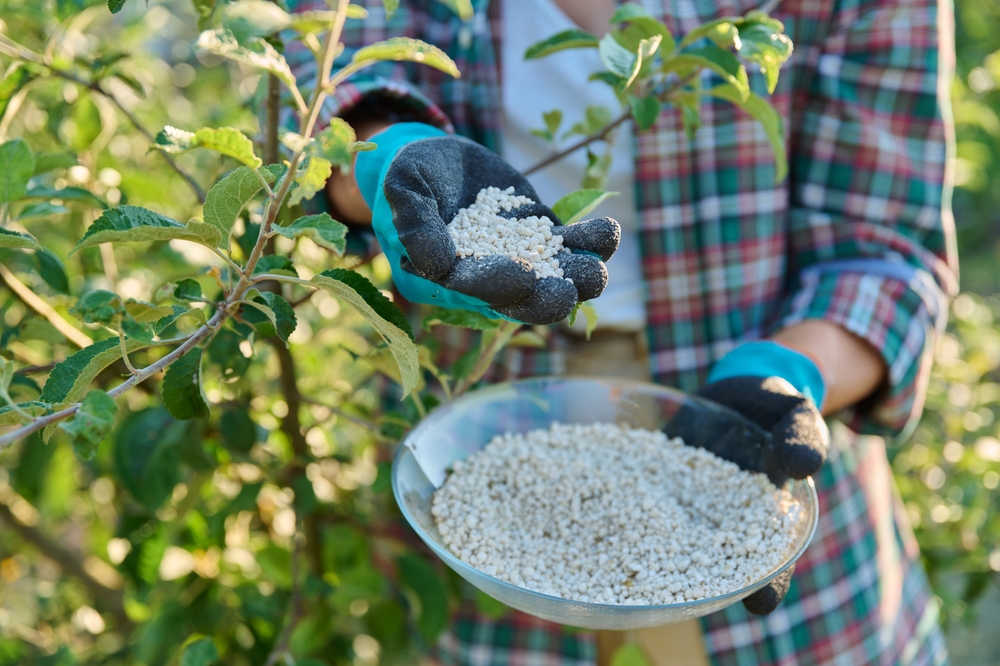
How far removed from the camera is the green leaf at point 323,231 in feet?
1.83

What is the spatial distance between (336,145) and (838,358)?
0.76m

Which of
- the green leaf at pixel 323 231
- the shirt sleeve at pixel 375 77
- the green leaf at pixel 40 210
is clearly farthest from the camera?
the shirt sleeve at pixel 375 77

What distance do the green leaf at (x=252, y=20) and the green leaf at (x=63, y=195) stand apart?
419mm

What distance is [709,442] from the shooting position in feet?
2.95

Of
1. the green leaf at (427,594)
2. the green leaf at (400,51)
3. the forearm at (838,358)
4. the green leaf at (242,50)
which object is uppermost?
the green leaf at (242,50)

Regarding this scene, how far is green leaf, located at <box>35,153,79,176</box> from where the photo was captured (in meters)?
0.84

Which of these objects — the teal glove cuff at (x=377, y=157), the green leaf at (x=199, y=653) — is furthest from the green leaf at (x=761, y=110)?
the green leaf at (x=199, y=653)

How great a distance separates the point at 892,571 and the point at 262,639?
896 millimetres

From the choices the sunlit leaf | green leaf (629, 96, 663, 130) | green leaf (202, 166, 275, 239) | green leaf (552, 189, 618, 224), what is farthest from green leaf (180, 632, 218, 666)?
green leaf (629, 96, 663, 130)

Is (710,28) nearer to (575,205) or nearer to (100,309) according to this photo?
(575,205)

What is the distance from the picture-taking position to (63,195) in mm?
792

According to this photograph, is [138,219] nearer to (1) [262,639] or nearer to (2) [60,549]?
(1) [262,639]

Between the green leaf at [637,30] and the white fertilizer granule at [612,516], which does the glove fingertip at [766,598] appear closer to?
the white fertilizer granule at [612,516]

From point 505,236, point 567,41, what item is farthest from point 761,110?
point 505,236
